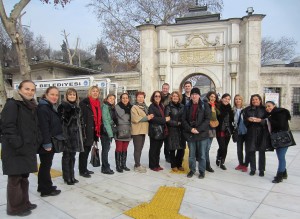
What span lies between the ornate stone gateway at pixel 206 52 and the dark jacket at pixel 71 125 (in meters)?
10.2

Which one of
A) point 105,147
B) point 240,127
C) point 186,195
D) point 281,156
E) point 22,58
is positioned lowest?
point 186,195

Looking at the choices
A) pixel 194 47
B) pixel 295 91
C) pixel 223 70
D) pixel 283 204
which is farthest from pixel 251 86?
pixel 283 204

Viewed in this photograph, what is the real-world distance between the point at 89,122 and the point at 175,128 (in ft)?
6.13

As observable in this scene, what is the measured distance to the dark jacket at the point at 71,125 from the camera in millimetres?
4562

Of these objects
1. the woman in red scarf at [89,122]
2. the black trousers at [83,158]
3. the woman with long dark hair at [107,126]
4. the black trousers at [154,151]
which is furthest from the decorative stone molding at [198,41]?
the black trousers at [83,158]

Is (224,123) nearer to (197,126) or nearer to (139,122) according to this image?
(197,126)

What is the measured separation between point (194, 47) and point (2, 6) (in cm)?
922

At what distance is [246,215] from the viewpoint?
141 inches

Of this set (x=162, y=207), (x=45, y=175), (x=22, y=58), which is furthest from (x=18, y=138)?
(x=22, y=58)

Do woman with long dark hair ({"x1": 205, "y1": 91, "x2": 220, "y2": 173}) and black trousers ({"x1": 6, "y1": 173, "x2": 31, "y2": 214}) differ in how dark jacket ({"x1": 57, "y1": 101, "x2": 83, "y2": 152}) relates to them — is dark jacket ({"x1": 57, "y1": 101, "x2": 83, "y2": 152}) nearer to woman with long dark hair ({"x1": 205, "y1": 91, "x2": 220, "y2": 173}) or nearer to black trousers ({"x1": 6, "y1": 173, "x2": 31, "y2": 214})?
black trousers ({"x1": 6, "y1": 173, "x2": 31, "y2": 214})

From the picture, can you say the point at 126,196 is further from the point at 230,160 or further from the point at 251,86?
the point at 251,86

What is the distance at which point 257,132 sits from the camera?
5445 mm

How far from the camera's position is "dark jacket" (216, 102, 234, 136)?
5.86m

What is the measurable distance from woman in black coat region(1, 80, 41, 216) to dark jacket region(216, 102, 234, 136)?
12.9ft
